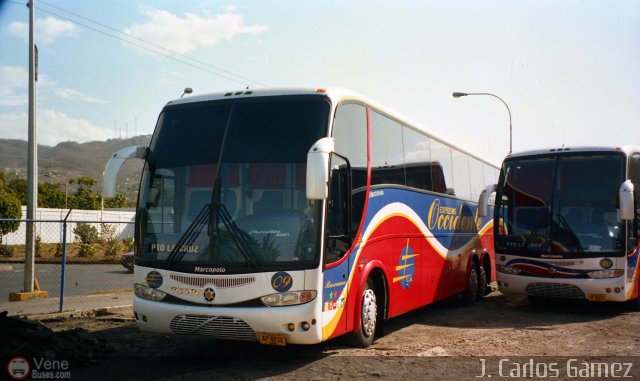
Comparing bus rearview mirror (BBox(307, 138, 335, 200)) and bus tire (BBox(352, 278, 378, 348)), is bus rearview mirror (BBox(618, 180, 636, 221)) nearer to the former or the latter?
bus tire (BBox(352, 278, 378, 348))

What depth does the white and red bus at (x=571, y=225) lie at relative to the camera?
40.3 feet

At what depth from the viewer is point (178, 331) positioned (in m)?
7.73

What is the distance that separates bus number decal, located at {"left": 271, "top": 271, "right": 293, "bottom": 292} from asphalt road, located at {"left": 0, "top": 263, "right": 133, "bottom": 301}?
1239 cm

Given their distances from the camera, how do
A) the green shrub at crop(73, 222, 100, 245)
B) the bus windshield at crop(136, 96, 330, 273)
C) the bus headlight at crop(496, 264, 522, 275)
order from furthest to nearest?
1. the green shrub at crop(73, 222, 100, 245)
2. the bus headlight at crop(496, 264, 522, 275)
3. the bus windshield at crop(136, 96, 330, 273)

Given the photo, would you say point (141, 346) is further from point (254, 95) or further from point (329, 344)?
point (254, 95)

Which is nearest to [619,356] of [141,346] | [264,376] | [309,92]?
[264,376]

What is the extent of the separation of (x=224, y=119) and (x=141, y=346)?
3540 millimetres

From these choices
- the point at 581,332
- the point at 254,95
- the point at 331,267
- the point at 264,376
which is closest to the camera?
the point at 264,376

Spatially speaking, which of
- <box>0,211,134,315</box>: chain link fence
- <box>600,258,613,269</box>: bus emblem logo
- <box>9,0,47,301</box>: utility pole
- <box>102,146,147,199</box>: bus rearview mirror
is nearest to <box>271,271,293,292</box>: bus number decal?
<box>102,146,147,199</box>: bus rearview mirror

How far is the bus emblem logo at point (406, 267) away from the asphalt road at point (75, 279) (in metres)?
10.8

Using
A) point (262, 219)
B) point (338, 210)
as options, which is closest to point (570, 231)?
point (338, 210)

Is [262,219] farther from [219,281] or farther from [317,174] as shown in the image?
[317,174]

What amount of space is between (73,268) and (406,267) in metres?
22.3

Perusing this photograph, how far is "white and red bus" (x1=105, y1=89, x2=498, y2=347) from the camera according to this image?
741 centimetres
